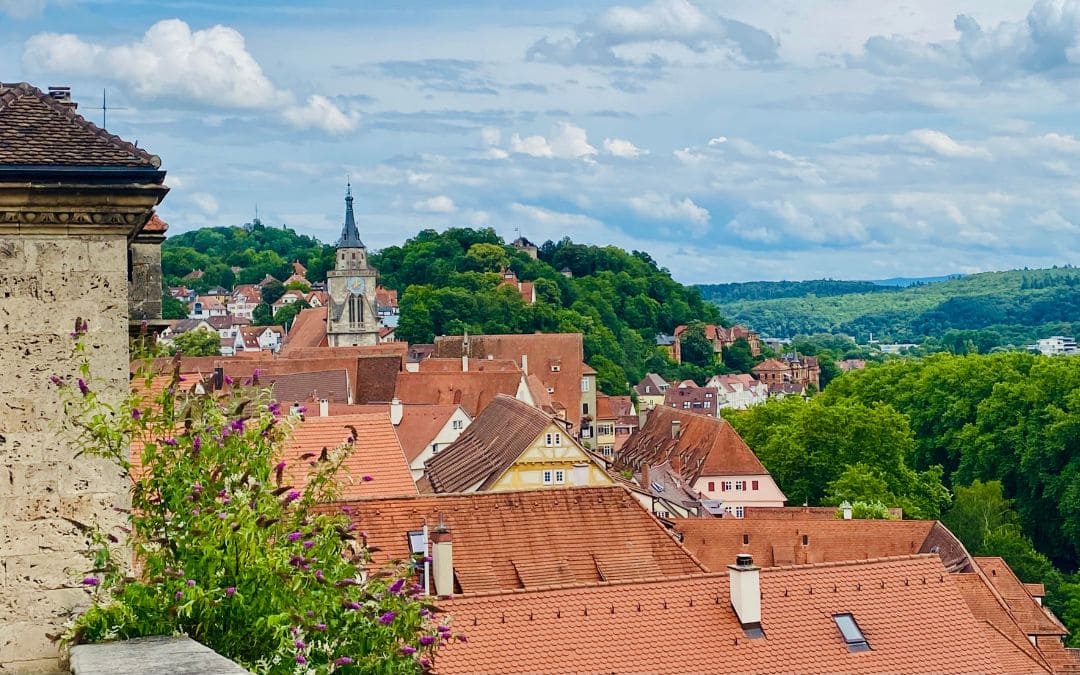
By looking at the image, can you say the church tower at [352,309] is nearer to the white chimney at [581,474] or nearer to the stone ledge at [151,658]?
the white chimney at [581,474]

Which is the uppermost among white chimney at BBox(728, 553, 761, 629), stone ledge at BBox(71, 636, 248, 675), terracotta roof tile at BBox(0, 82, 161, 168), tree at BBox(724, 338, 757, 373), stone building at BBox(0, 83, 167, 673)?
terracotta roof tile at BBox(0, 82, 161, 168)

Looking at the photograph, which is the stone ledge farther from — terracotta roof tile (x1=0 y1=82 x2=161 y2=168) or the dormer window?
the dormer window

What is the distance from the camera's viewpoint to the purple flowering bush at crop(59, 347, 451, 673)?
6.59m

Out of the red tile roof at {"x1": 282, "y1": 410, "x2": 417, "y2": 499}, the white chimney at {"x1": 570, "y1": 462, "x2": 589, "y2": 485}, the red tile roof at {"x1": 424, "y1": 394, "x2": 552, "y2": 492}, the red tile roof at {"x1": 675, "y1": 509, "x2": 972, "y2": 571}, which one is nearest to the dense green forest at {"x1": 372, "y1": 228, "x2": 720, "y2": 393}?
the red tile roof at {"x1": 424, "y1": 394, "x2": 552, "y2": 492}

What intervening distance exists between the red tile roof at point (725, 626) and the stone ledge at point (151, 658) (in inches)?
434

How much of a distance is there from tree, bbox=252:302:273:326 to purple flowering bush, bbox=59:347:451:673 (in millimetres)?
161091

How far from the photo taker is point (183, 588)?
652 cm

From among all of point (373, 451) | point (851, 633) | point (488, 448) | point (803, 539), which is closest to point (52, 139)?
point (851, 633)

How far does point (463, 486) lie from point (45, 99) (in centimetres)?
2914

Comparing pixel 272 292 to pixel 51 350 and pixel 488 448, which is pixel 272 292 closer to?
pixel 488 448

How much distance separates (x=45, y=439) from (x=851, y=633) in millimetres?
14340

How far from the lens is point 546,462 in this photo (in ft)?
124

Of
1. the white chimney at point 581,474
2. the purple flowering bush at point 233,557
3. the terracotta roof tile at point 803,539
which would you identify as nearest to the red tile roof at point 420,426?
the terracotta roof tile at point 803,539

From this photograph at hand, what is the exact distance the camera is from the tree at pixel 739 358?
6245 inches
